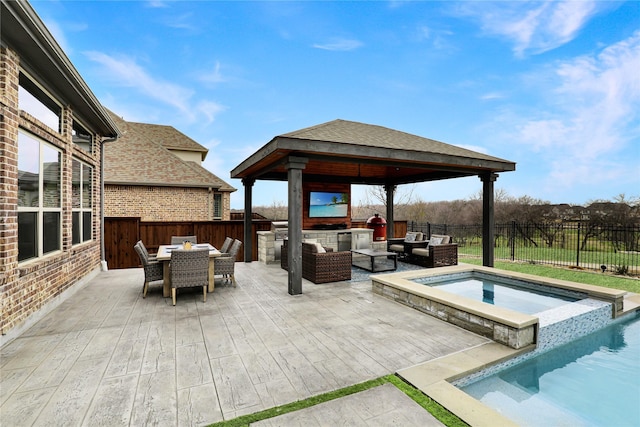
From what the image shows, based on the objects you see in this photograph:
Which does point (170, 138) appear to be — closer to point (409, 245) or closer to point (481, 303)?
point (409, 245)

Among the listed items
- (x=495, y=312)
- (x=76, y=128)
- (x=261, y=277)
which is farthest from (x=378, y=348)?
(x=76, y=128)

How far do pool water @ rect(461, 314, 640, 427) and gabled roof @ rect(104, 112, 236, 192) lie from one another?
38.8ft

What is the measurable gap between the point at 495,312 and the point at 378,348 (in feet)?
5.14

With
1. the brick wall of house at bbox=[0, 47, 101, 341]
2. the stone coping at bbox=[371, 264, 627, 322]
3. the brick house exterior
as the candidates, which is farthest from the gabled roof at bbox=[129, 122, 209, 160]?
the stone coping at bbox=[371, 264, 627, 322]

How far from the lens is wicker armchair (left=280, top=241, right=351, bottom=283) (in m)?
6.14

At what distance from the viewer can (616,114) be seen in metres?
11.2

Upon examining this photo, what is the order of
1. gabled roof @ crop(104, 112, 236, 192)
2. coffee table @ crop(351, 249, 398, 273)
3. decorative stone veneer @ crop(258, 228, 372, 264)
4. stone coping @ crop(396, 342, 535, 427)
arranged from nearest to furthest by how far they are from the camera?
1. stone coping @ crop(396, 342, 535, 427)
2. coffee table @ crop(351, 249, 398, 273)
3. decorative stone veneer @ crop(258, 228, 372, 264)
4. gabled roof @ crop(104, 112, 236, 192)

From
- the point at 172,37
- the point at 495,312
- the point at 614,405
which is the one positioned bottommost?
the point at 614,405

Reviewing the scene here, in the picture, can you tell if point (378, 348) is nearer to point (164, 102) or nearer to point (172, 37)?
point (172, 37)

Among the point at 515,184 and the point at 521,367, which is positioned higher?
the point at 515,184

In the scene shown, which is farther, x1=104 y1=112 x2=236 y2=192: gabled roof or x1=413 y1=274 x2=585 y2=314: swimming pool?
x1=104 y1=112 x2=236 y2=192: gabled roof

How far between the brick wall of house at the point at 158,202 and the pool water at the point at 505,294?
32.4ft

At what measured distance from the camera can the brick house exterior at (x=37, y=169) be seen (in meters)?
3.20

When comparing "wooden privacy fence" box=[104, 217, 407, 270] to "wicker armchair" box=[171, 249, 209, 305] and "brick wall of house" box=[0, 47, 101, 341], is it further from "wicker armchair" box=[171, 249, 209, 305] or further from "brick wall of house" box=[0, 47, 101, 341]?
"wicker armchair" box=[171, 249, 209, 305]
